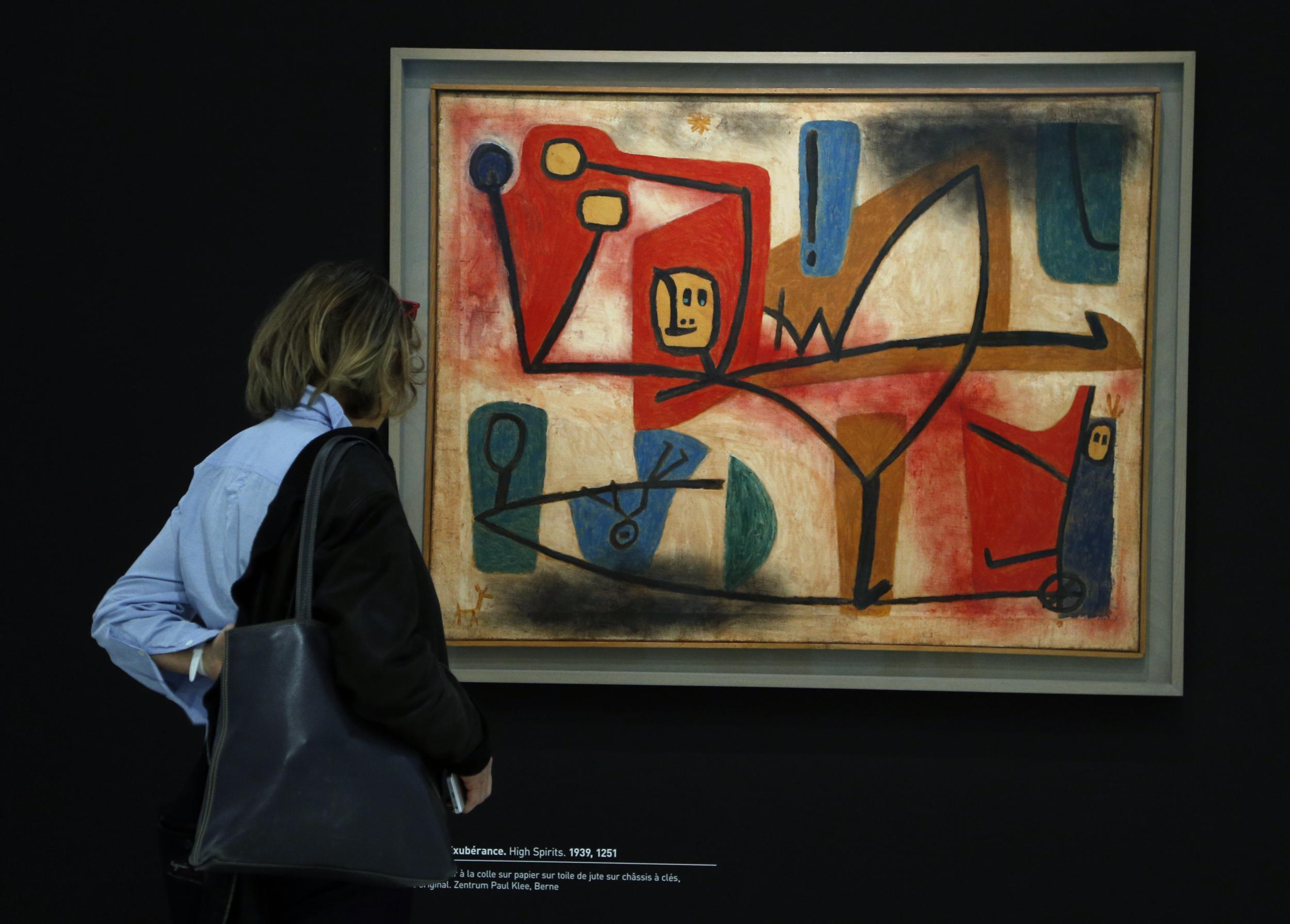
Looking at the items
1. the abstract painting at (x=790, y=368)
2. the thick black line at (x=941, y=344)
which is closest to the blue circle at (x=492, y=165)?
the abstract painting at (x=790, y=368)

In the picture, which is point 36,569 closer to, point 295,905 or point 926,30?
point 295,905

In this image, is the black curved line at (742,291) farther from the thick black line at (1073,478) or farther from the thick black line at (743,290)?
the thick black line at (1073,478)

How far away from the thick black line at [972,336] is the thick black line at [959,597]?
0.90ft

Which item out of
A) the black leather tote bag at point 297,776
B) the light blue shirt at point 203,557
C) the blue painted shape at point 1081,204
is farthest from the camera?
the blue painted shape at point 1081,204

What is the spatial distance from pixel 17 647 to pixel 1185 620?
2.58 metres

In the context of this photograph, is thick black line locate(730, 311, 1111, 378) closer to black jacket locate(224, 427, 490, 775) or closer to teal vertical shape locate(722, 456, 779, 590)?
teal vertical shape locate(722, 456, 779, 590)

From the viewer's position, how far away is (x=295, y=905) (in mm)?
1169

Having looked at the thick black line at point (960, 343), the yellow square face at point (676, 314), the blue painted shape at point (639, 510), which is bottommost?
the blue painted shape at point (639, 510)

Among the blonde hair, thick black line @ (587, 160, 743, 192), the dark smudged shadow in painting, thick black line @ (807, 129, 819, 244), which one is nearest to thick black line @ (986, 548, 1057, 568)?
the dark smudged shadow in painting

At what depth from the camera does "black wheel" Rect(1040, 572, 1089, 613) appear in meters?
2.06

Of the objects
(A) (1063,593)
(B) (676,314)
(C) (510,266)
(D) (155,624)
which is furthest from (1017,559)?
(D) (155,624)

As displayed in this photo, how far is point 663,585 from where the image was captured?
2074mm

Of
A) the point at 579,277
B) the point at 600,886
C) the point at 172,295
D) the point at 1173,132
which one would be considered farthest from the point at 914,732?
the point at 172,295

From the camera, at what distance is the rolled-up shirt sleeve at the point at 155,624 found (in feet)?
4.06
